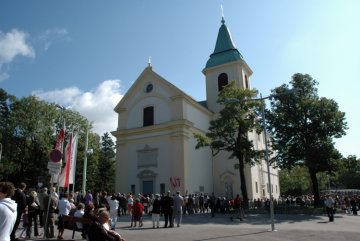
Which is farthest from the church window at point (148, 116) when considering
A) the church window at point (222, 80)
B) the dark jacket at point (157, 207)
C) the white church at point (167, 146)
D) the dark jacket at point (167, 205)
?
the dark jacket at point (157, 207)

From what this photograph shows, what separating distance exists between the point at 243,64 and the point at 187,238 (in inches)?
1275

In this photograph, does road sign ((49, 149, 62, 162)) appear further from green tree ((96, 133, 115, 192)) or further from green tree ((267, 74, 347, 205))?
green tree ((96, 133, 115, 192))

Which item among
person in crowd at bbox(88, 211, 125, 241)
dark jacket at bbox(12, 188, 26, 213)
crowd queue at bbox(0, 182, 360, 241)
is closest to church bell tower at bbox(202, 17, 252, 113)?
crowd queue at bbox(0, 182, 360, 241)

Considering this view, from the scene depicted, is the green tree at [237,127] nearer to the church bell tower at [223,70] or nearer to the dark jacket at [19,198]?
the church bell tower at [223,70]

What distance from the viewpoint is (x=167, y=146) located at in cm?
3481

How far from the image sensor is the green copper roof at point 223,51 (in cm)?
4275

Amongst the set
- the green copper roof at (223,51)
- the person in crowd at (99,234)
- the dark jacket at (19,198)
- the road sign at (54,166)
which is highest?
the green copper roof at (223,51)

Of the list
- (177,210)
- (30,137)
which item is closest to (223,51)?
(30,137)

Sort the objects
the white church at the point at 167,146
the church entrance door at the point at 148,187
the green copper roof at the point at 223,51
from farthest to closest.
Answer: the green copper roof at the point at 223,51 < the church entrance door at the point at 148,187 < the white church at the point at 167,146

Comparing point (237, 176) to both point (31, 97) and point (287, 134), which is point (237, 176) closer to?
point (287, 134)

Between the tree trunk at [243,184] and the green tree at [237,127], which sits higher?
the green tree at [237,127]

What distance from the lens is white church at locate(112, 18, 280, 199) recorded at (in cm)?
3391

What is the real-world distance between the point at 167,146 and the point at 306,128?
13.9 meters

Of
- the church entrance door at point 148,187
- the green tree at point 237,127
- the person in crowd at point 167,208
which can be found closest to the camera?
the person in crowd at point 167,208
